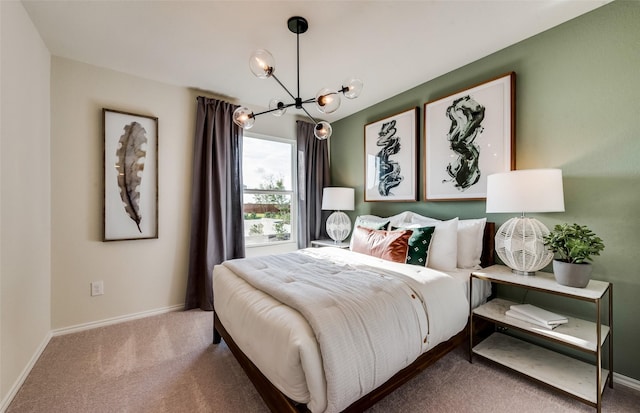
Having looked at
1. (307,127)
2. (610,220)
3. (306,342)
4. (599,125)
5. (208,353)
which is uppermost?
(307,127)

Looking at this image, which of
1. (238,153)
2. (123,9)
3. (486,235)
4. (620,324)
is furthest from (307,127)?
(620,324)

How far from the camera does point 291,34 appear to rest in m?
2.10

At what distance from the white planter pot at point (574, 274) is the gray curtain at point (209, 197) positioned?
3.05 m

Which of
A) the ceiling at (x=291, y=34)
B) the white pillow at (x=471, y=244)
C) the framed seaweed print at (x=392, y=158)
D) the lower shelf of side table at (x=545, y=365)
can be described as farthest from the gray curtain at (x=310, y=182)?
the lower shelf of side table at (x=545, y=365)

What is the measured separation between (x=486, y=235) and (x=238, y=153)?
293cm

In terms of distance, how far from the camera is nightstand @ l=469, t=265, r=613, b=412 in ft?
4.90

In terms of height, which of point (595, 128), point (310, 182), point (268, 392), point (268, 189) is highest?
point (595, 128)

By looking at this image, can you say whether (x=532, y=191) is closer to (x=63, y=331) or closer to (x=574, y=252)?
(x=574, y=252)

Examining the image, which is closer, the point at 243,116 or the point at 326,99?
the point at 326,99

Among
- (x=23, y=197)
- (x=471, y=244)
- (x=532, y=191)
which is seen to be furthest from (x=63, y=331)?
(x=532, y=191)

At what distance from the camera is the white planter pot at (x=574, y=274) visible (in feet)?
5.20

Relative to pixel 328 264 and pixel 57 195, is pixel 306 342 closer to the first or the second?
pixel 328 264

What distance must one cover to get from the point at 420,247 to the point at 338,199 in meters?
1.53

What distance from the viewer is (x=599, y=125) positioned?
182 cm
